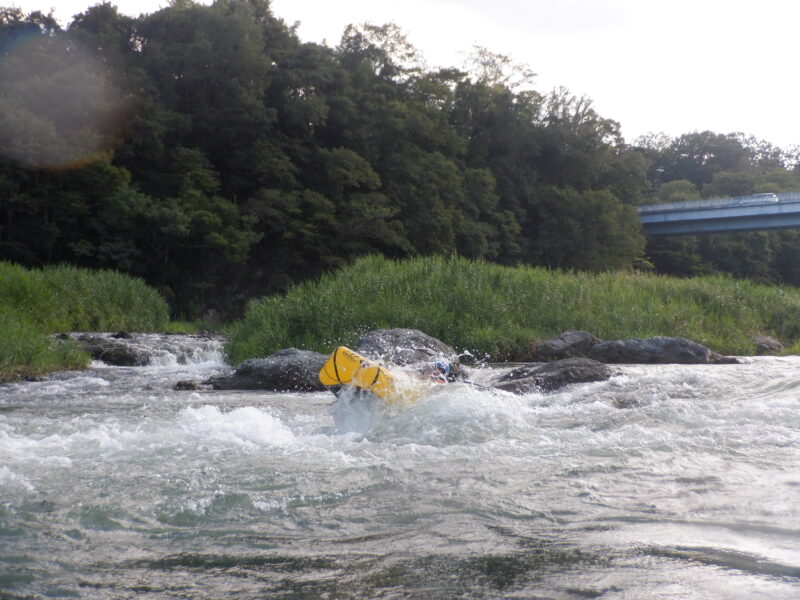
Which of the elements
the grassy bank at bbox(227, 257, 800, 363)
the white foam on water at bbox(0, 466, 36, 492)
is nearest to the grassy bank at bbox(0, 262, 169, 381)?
the grassy bank at bbox(227, 257, 800, 363)

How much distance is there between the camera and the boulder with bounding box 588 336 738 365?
1258 centimetres

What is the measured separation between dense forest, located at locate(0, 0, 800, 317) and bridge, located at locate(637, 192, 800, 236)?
14.6 feet

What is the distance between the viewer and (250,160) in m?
32.4

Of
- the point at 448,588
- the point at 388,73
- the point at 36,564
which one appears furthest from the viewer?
the point at 388,73

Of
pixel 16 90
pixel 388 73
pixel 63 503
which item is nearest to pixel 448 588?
pixel 63 503

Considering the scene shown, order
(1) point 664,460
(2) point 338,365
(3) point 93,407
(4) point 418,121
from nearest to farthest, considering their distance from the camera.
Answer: (1) point 664,460 → (2) point 338,365 → (3) point 93,407 → (4) point 418,121

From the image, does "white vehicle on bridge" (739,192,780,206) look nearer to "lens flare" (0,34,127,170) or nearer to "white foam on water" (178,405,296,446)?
"lens flare" (0,34,127,170)

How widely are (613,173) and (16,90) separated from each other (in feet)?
110

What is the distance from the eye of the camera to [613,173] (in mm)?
47219

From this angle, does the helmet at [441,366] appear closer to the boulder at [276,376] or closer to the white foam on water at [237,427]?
the white foam on water at [237,427]

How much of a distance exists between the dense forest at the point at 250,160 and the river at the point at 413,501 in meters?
21.7

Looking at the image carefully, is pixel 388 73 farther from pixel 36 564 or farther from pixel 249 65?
pixel 36 564

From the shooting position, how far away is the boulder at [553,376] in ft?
28.3

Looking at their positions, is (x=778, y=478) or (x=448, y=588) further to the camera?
(x=778, y=478)
